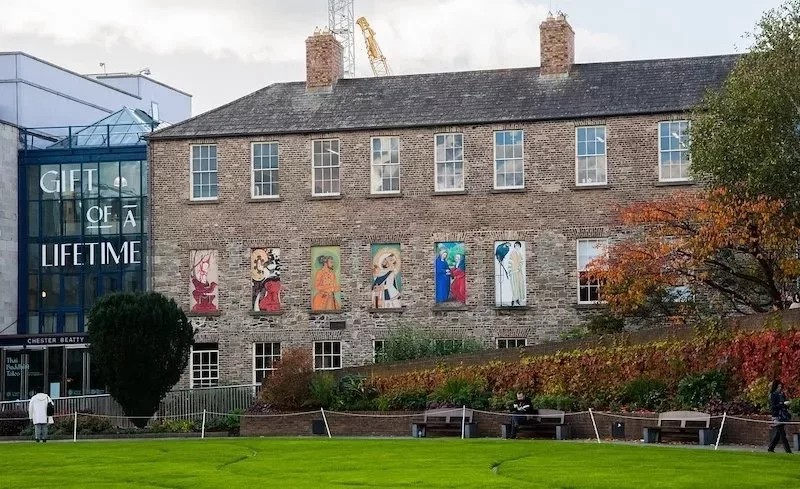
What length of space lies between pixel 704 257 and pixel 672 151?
821 centimetres

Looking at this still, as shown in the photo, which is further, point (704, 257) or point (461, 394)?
point (704, 257)

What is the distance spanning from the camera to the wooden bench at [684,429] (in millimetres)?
32344

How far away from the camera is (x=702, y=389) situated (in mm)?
34812

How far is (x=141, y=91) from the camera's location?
7462 centimetres

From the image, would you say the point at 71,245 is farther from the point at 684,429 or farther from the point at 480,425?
the point at 684,429

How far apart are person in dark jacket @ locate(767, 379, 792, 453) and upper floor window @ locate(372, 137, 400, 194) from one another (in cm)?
2073

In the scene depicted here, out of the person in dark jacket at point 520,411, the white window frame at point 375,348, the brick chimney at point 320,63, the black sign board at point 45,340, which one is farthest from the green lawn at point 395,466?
the brick chimney at point 320,63

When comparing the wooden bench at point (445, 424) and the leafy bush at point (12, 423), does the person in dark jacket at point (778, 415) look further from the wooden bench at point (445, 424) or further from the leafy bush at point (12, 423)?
the leafy bush at point (12, 423)

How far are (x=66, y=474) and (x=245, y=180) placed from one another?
82.1ft

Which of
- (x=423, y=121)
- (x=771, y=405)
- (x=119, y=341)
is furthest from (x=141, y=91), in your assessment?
(x=771, y=405)

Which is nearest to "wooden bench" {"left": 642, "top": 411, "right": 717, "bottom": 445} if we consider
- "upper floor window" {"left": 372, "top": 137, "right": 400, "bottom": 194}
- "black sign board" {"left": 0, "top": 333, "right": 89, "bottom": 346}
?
"upper floor window" {"left": 372, "top": 137, "right": 400, "bottom": 194}

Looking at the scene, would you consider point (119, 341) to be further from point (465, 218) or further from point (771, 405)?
point (771, 405)

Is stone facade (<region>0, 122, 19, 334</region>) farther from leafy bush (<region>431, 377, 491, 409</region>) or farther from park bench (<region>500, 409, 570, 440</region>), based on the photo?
park bench (<region>500, 409, 570, 440</region>)

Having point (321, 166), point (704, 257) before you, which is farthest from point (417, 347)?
point (704, 257)
